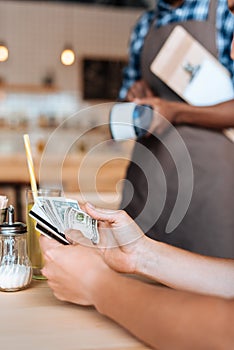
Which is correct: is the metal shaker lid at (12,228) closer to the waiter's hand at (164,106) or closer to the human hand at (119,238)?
the human hand at (119,238)

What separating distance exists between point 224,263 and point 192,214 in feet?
2.32

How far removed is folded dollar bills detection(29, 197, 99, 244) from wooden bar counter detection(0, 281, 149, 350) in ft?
0.40

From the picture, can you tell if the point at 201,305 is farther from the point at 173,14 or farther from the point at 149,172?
the point at 173,14

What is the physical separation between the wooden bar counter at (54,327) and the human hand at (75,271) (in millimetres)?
29

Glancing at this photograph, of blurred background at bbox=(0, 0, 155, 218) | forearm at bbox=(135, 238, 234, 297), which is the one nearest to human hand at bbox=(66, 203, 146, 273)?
forearm at bbox=(135, 238, 234, 297)

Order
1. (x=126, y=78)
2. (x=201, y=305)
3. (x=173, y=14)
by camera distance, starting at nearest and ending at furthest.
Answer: (x=201, y=305)
(x=173, y=14)
(x=126, y=78)

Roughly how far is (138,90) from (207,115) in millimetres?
283

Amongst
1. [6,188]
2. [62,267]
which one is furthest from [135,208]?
[6,188]

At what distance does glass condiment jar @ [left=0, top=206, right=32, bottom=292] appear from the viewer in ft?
3.78

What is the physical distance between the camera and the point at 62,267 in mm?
1006

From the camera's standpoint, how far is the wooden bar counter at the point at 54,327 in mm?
870

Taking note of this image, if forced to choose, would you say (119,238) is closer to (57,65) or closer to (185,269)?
(185,269)

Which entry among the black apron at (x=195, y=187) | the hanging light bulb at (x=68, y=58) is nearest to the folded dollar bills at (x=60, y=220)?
the black apron at (x=195, y=187)

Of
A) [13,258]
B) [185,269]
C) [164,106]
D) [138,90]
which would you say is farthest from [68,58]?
[185,269]
